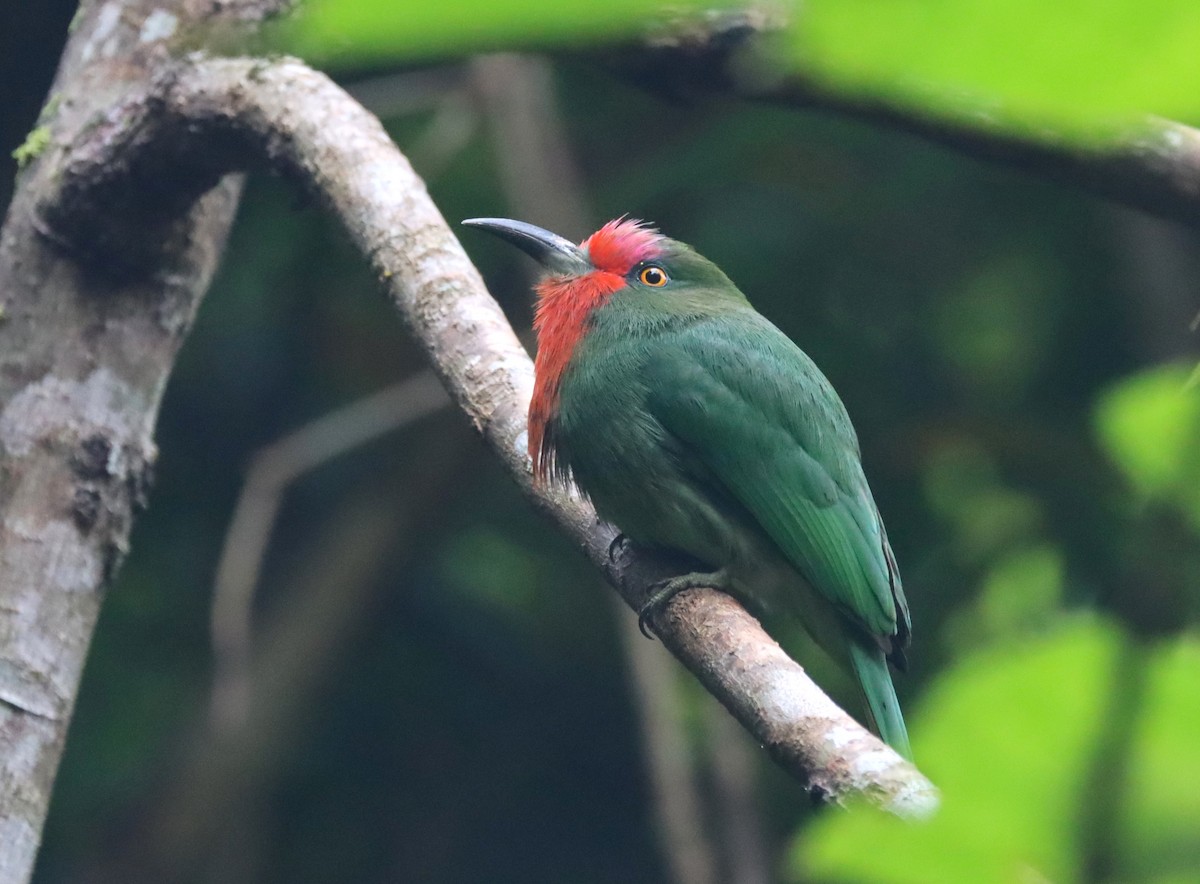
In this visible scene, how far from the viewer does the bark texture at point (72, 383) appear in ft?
7.90

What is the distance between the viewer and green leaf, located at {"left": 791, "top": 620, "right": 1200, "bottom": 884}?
1.32 feet

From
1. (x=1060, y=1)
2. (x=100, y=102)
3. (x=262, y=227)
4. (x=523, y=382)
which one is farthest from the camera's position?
(x=262, y=227)

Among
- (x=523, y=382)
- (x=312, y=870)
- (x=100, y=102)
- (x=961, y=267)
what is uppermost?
(x=100, y=102)

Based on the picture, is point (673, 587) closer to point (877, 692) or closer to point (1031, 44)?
point (877, 692)

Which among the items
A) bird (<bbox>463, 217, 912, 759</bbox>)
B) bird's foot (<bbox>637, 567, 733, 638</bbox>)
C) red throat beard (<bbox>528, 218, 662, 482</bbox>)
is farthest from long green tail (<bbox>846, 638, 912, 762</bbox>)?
red throat beard (<bbox>528, 218, 662, 482</bbox>)

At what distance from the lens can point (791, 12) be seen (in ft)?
1.05

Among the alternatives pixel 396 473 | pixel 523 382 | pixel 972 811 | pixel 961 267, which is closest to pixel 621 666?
pixel 396 473

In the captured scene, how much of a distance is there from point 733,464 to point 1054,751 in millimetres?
2427

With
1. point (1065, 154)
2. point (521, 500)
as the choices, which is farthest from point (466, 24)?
point (521, 500)

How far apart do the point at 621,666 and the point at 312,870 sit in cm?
138

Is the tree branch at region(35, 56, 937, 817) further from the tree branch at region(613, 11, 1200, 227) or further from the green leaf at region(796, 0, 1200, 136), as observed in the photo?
the green leaf at region(796, 0, 1200, 136)

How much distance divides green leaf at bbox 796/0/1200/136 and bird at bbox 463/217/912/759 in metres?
2.24

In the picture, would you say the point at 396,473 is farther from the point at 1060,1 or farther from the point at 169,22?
the point at 1060,1

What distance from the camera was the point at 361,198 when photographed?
256 centimetres
